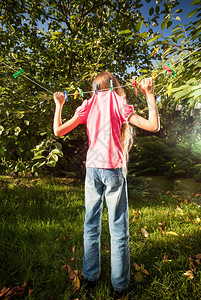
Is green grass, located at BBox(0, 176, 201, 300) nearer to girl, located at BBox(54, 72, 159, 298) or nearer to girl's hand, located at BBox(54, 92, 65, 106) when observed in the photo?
girl, located at BBox(54, 72, 159, 298)

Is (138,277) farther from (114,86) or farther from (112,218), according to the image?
(114,86)

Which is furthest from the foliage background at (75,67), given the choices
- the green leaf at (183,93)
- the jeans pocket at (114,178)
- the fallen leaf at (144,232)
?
the fallen leaf at (144,232)

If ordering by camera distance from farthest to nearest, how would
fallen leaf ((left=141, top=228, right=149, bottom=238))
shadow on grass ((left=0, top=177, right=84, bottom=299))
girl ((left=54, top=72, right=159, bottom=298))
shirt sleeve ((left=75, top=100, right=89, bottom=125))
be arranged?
fallen leaf ((left=141, top=228, right=149, bottom=238))
shadow on grass ((left=0, top=177, right=84, bottom=299))
shirt sleeve ((left=75, top=100, right=89, bottom=125))
girl ((left=54, top=72, right=159, bottom=298))

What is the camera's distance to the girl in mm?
1453

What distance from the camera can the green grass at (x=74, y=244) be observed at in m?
1.66

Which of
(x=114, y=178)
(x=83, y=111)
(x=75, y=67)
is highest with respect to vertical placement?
(x=75, y=67)

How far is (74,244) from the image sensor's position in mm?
2281

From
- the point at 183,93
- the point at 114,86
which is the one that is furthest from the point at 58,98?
the point at 183,93

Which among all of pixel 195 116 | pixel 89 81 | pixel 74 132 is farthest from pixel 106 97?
pixel 195 116

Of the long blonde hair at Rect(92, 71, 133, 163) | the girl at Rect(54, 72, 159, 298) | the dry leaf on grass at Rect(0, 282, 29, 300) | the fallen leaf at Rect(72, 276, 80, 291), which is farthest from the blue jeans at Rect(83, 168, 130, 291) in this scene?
the dry leaf on grass at Rect(0, 282, 29, 300)

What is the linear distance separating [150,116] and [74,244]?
1725 mm

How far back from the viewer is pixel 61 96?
1.71 m

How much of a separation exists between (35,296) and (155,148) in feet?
17.7

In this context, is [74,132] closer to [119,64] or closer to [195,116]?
[119,64]
